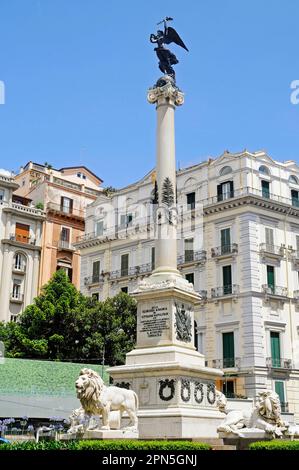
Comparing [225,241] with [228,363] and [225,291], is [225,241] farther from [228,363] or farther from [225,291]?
[228,363]

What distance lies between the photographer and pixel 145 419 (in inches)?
654

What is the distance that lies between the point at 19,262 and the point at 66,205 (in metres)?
8.82

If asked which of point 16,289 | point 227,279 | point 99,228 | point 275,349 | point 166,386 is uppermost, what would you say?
point 99,228

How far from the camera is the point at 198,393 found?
1755cm

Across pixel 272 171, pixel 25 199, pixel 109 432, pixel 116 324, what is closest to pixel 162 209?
pixel 109 432

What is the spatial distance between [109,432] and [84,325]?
2558 centimetres

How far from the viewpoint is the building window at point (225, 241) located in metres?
42.5

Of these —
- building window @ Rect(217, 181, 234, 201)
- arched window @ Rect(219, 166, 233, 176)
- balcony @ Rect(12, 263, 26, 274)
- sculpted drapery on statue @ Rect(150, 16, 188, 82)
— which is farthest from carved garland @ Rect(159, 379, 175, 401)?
balcony @ Rect(12, 263, 26, 274)

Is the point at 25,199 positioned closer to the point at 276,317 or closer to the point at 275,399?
the point at 276,317

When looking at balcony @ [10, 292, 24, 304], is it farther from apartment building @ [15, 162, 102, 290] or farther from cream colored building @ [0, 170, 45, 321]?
apartment building @ [15, 162, 102, 290]

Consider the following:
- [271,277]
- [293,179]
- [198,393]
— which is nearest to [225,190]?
[293,179]

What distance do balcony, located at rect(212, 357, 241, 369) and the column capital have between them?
74.7ft

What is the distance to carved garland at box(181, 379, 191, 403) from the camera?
1681 centimetres

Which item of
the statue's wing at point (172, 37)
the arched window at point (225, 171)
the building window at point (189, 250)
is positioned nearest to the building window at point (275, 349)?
the building window at point (189, 250)
